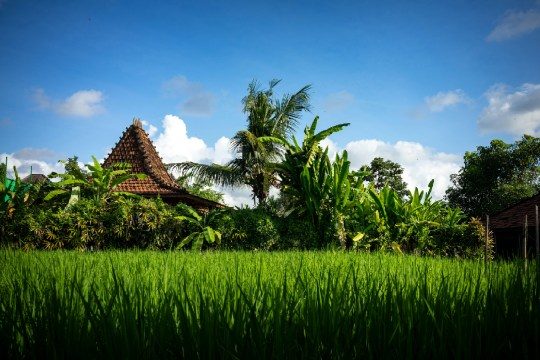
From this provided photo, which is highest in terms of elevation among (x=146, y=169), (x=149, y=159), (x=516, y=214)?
(x=149, y=159)

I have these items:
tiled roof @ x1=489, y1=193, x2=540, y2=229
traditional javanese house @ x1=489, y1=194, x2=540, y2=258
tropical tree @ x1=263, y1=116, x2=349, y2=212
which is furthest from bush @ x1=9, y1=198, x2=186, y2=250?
tiled roof @ x1=489, y1=193, x2=540, y2=229

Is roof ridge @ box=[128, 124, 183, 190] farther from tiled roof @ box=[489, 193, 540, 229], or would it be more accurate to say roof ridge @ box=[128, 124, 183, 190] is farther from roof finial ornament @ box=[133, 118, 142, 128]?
tiled roof @ box=[489, 193, 540, 229]

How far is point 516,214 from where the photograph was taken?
1102 centimetres

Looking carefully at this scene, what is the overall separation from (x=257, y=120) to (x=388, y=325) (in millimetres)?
15570

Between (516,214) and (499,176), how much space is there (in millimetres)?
10276

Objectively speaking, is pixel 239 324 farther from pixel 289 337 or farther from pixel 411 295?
pixel 411 295

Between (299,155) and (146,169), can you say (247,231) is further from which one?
(146,169)

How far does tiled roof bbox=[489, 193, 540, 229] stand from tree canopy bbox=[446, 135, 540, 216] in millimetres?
7928

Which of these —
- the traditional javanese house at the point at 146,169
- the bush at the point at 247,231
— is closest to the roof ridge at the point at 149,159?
the traditional javanese house at the point at 146,169

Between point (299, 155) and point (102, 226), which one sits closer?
point (102, 226)

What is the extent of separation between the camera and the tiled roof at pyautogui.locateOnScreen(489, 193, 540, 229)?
10.4m

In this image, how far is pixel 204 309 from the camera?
1203 mm

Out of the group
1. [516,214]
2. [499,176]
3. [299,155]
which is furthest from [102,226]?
[499,176]

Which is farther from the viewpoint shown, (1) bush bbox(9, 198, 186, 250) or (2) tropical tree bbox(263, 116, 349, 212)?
(2) tropical tree bbox(263, 116, 349, 212)
